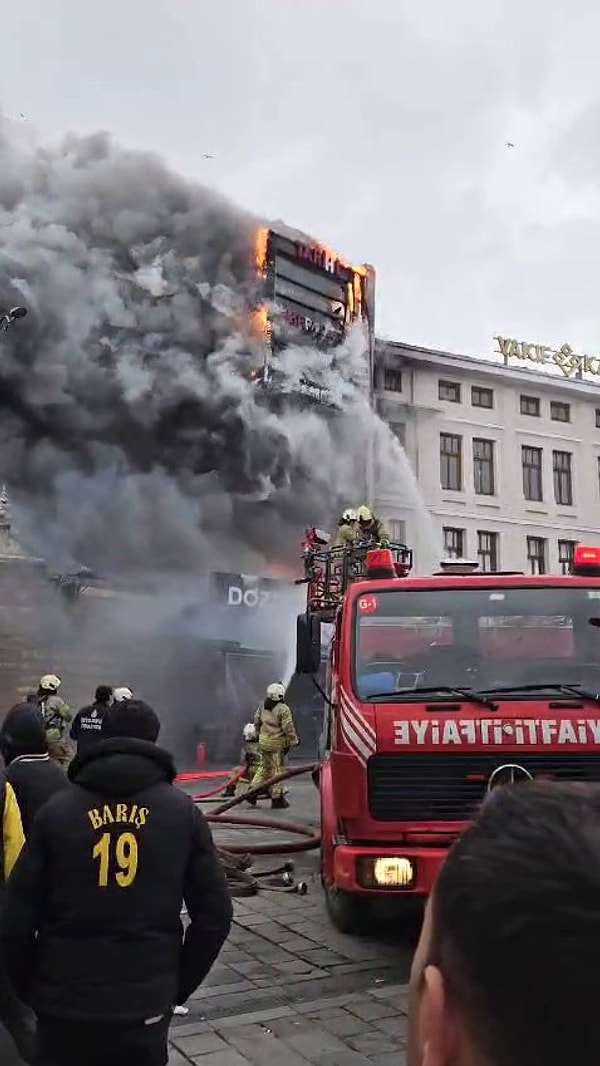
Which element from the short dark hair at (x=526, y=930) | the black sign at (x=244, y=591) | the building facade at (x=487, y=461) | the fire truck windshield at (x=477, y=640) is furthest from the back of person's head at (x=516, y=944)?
the building facade at (x=487, y=461)

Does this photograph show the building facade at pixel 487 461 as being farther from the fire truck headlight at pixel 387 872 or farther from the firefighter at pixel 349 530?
the fire truck headlight at pixel 387 872

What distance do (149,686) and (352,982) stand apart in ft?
62.6

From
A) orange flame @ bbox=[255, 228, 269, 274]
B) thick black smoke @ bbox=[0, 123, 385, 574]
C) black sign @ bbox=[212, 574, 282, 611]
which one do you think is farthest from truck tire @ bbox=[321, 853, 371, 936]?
orange flame @ bbox=[255, 228, 269, 274]

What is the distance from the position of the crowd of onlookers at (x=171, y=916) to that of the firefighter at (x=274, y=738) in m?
8.87

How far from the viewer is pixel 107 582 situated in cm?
2475

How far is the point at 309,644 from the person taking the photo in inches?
247

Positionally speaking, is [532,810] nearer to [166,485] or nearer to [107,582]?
[107,582]

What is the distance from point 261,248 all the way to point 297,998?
91.4ft

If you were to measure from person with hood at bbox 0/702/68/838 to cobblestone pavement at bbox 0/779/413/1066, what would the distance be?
89 centimetres

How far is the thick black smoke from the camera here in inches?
1084

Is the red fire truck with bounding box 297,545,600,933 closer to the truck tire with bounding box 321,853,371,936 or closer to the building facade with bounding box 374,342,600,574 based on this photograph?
the truck tire with bounding box 321,853,371,936

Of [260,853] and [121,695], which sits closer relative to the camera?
[121,695]

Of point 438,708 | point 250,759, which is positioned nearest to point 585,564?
point 438,708

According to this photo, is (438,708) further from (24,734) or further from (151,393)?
(151,393)
